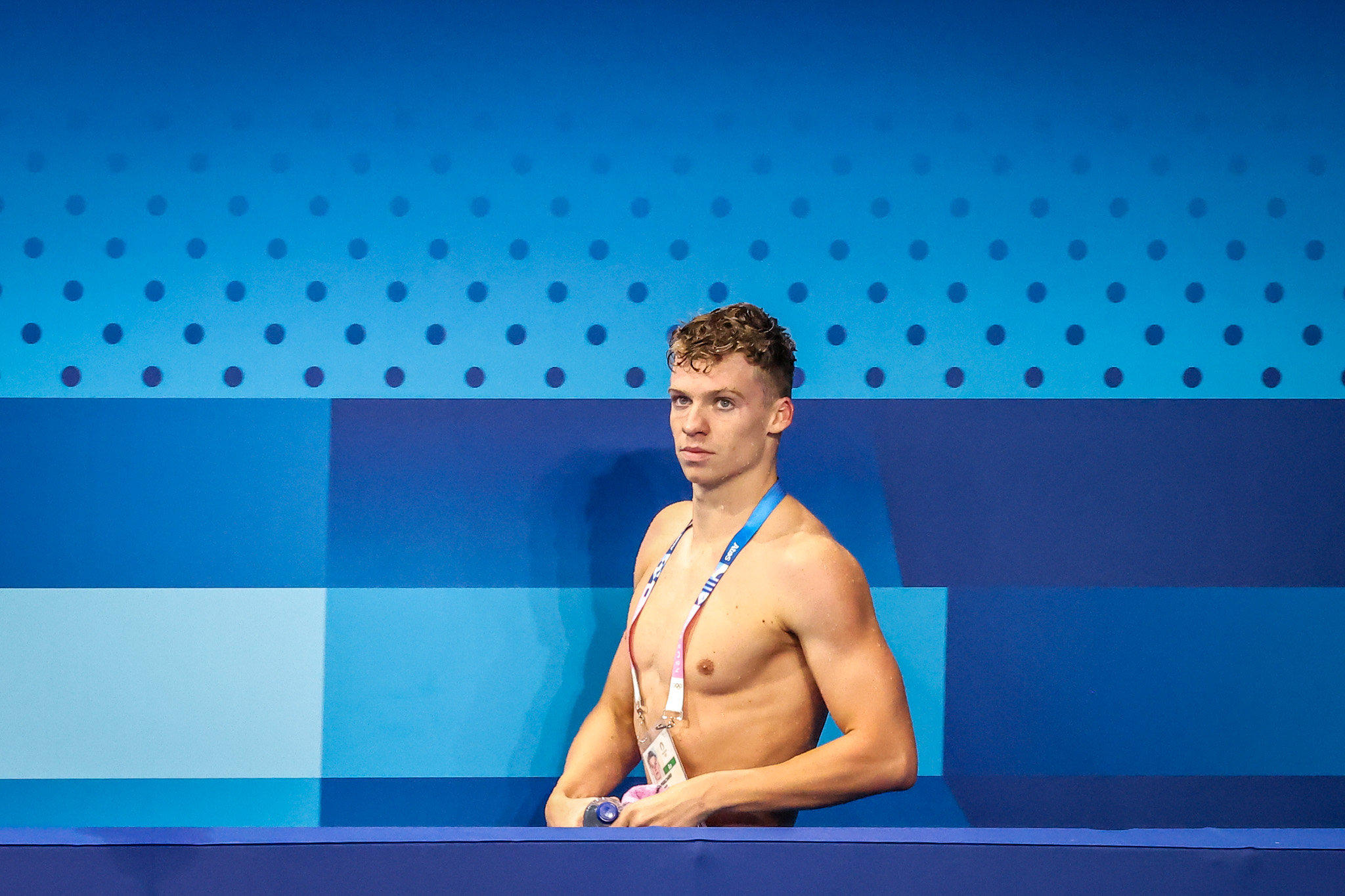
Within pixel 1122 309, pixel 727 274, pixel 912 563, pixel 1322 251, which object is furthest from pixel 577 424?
pixel 1322 251

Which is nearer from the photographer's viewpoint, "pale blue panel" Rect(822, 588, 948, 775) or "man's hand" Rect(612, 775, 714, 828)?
"man's hand" Rect(612, 775, 714, 828)

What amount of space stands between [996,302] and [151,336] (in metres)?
1.91

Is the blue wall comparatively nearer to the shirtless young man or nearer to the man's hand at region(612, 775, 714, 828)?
the shirtless young man

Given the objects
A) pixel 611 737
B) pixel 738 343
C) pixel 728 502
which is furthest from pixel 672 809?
pixel 738 343

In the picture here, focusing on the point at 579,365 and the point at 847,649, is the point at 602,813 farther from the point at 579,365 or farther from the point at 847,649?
the point at 579,365

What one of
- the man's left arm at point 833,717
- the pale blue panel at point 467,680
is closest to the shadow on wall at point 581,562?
the pale blue panel at point 467,680

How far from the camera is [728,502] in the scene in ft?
6.14

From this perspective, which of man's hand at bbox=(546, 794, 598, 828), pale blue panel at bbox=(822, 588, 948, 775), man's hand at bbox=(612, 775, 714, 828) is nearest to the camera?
man's hand at bbox=(612, 775, 714, 828)

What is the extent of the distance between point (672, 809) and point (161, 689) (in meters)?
1.39

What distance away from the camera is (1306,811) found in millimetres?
2428

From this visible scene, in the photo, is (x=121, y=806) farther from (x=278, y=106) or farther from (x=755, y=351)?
(x=755, y=351)

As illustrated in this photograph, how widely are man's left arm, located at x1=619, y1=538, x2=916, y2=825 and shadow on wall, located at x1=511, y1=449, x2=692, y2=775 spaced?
0.66 meters

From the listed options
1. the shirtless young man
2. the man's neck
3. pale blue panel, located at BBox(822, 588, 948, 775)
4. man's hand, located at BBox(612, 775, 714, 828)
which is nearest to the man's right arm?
the shirtless young man

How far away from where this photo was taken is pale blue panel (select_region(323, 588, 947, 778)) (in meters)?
2.40
